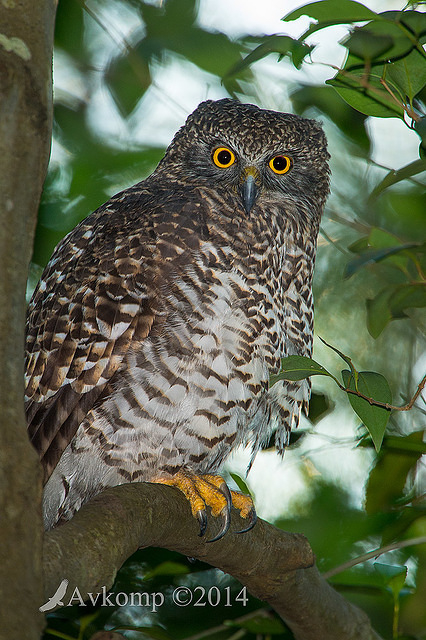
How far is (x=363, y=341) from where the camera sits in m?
3.88

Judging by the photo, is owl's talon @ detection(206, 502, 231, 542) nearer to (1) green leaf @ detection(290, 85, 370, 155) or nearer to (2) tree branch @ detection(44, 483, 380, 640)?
(2) tree branch @ detection(44, 483, 380, 640)

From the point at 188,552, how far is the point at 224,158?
4.89 ft

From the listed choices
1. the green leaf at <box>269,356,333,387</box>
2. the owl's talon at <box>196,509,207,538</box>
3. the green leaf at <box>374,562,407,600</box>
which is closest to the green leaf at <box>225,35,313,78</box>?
the green leaf at <box>269,356,333,387</box>

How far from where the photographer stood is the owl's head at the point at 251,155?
9.19 feet

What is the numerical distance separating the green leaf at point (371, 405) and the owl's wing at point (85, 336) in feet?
2.50

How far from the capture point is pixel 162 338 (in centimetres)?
233

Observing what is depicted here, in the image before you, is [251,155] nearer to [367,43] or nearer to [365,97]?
[365,97]

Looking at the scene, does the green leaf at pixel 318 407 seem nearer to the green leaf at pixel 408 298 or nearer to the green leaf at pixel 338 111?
the green leaf at pixel 408 298

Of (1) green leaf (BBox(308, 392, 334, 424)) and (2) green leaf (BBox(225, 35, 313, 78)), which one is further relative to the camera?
(1) green leaf (BBox(308, 392, 334, 424))

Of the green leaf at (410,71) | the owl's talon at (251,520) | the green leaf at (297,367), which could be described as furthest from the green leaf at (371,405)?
the green leaf at (410,71)

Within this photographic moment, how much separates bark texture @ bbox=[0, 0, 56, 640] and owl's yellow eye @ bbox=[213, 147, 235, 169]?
5.60 feet

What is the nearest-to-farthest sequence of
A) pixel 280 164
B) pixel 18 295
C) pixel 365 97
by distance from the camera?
pixel 18 295 → pixel 365 97 → pixel 280 164

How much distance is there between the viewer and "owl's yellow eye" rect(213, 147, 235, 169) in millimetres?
2836

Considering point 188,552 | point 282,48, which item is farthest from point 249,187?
point 188,552
